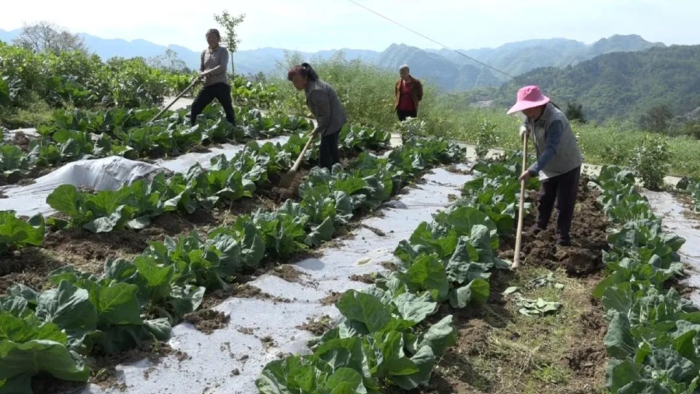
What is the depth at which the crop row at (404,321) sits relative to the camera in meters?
2.77

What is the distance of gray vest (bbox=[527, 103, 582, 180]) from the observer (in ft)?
17.2

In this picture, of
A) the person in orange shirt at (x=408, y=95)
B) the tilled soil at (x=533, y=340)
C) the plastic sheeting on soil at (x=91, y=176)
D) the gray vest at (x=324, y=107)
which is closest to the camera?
the tilled soil at (x=533, y=340)

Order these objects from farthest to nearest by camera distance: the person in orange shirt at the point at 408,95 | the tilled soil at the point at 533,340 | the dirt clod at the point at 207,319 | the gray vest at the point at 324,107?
the person in orange shirt at the point at 408,95 < the gray vest at the point at 324,107 < the dirt clod at the point at 207,319 < the tilled soil at the point at 533,340

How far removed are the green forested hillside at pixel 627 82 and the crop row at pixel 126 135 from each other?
45425 mm

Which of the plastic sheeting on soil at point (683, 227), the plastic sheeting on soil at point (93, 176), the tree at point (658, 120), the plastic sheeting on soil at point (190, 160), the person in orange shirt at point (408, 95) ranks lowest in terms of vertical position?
the tree at point (658, 120)

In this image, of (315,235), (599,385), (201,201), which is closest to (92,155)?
(201,201)

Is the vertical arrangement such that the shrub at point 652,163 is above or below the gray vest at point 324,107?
below

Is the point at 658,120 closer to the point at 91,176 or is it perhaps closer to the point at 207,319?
the point at 91,176

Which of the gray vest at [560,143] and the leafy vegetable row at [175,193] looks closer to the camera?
the leafy vegetable row at [175,193]

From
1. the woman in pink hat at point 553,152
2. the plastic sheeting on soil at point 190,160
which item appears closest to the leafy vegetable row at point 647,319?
the woman in pink hat at point 553,152

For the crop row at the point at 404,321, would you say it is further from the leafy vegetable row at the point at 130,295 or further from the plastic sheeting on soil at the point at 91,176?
the plastic sheeting on soil at the point at 91,176

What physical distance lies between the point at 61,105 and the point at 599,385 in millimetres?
12012

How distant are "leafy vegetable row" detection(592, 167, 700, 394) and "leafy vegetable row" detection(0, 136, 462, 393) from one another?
2.34 meters

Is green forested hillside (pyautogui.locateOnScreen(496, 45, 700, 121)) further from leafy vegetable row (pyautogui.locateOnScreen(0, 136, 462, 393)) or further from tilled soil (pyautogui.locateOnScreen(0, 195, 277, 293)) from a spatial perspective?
leafy vegetable row (pyautogui.locateOnScreen(0, 136, 462, 393))
